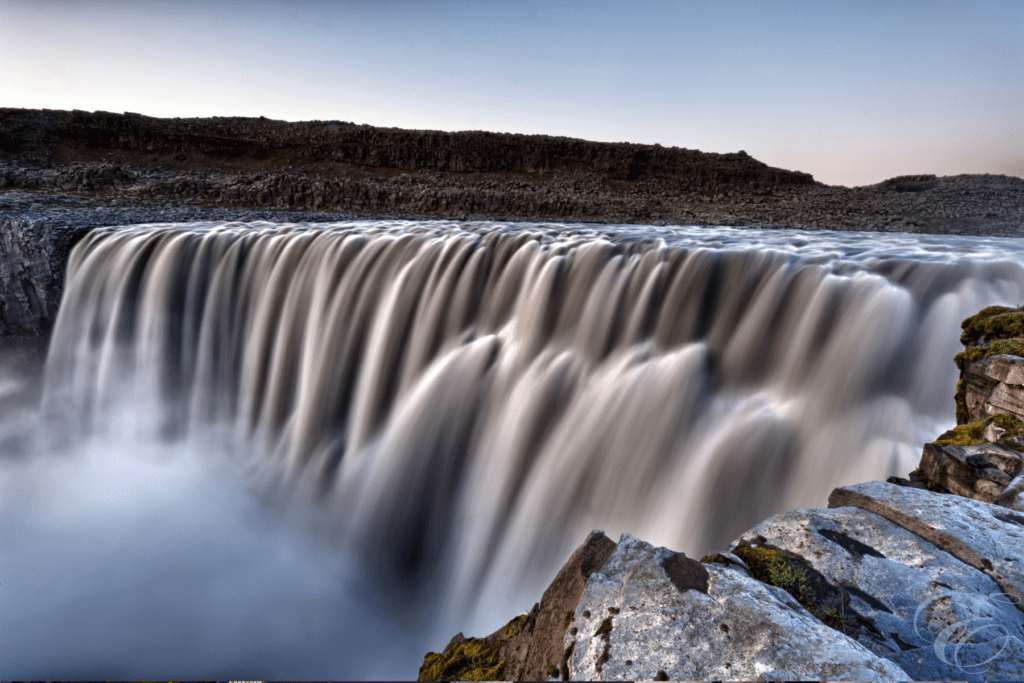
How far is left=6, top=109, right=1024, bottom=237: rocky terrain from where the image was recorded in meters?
18.6

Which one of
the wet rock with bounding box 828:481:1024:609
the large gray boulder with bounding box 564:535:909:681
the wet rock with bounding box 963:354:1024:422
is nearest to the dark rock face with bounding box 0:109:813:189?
the wet rock with bounding box 963:354:1024:422

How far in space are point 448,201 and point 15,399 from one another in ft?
46.4

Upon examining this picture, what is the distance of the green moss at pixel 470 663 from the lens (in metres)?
1.82

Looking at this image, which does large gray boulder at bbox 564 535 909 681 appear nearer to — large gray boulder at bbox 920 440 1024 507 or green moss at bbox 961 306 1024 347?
large gray boulder at bbox 920 440 1024 507

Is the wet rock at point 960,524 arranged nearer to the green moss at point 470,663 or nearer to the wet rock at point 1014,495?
the wet rock at point 1014,495

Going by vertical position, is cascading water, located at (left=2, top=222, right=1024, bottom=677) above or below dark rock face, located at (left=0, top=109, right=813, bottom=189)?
below

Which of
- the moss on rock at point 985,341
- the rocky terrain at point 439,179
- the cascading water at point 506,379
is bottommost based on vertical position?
the cascading water at point 506,379

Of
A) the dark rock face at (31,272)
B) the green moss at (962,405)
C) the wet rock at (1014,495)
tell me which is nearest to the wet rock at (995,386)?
the green moss at (962,405)

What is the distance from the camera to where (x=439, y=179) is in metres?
32.2

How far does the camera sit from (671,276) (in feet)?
20.7

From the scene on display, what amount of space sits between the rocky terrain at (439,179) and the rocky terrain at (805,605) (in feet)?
55.1

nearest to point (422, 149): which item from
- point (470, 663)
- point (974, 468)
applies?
point (974, 468)

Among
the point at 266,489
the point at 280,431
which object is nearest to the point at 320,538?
the point at 266,489

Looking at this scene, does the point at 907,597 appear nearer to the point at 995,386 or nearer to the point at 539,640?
the point at 539,640
